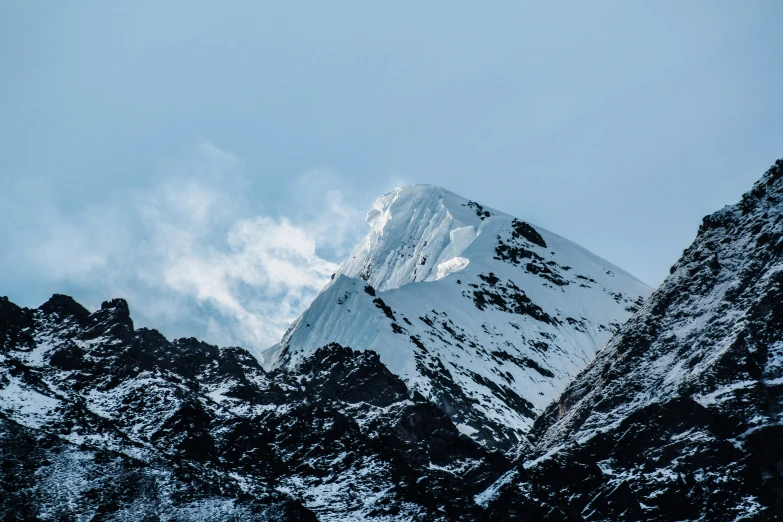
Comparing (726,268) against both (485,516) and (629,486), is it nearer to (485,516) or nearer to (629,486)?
(629,486)

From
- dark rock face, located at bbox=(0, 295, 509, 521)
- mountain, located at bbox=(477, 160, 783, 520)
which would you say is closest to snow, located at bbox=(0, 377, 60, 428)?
dark rock face, located at bbox=(0, 295, 509, 521)

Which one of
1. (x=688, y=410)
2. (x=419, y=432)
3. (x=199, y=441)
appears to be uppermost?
(x=199, y=441)

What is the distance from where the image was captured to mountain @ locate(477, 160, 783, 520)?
134m

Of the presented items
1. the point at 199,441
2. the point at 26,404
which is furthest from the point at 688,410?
the point at 26,404

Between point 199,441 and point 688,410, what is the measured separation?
6984cm

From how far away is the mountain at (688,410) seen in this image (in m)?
134

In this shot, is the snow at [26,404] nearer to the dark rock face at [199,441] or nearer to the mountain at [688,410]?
the dark rock face at [199,441]

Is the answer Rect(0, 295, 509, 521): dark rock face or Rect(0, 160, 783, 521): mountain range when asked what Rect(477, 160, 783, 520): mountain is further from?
Rect(0, 295, 509, 521): dark rock face

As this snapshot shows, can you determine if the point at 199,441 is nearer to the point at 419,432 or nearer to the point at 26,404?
the point at 26,404

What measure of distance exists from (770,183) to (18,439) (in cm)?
12210

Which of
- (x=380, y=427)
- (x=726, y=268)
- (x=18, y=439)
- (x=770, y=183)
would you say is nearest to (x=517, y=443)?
(x=380, y=427)

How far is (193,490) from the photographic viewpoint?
14100 centimetres

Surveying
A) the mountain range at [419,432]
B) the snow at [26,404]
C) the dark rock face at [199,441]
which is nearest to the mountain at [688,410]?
the mountain range at [419,432]

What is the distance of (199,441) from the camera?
15962 cm
